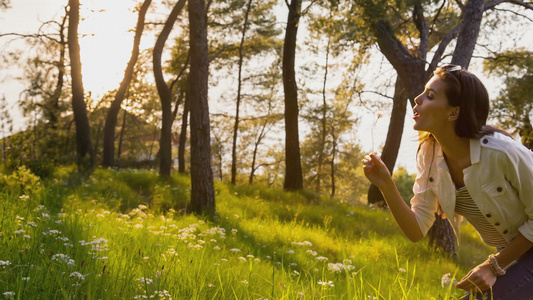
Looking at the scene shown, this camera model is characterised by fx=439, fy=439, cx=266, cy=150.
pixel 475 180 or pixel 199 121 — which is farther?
pixel 199 121

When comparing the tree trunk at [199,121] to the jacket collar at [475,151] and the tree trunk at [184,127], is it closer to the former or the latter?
the jacket collar at [475,151]

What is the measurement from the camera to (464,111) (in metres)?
2.83

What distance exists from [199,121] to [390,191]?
6201 millimetres

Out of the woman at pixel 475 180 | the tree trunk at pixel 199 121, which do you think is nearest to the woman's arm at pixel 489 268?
the woman at pixel 475 180

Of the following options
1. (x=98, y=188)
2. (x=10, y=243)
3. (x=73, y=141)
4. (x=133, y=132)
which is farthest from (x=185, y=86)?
(x=133, y=132)

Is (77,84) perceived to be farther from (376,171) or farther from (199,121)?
(376,171)

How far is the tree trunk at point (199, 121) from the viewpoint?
8750 mm

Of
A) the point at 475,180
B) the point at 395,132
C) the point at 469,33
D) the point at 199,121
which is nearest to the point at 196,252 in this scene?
the point at 475,180

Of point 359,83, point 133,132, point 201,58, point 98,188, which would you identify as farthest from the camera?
point 133,132

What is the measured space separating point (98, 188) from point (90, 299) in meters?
7.39

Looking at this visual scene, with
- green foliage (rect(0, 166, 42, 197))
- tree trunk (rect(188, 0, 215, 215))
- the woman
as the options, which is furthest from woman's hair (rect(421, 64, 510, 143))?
tree trunk (rect(188, 0, 215, 215))

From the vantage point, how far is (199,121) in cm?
883

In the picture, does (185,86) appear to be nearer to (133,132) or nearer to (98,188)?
(98,188)

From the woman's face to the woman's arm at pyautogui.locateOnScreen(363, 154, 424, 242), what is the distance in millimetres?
370
